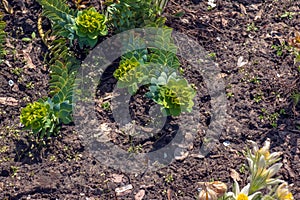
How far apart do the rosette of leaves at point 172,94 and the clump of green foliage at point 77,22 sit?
510mm

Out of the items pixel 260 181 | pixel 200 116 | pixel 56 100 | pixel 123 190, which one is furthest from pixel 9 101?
pixel 260 181

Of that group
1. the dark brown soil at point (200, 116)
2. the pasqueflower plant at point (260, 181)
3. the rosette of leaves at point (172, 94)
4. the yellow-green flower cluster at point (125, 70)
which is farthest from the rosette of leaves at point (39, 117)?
the pasqueflower plant at point (260, 181)

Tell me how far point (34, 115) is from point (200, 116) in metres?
1.06

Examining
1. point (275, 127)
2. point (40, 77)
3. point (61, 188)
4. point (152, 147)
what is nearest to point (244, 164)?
point (275, 127)

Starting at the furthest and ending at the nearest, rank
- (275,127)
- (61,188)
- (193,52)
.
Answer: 1. (193,52)
2. (275,127)
3. (61,188)

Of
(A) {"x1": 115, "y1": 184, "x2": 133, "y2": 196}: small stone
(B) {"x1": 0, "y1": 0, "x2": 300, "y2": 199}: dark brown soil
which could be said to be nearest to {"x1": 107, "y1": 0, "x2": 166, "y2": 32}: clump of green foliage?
(B) {"x1": 0, "y1": 0, "x2": 300, "y2": 199}: dark brown soil

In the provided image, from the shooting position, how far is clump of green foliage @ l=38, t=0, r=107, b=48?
2.95 meters

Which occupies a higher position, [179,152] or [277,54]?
[277,54]

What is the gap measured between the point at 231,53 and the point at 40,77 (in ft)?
4.38

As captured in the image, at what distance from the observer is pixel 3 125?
2.92 metres

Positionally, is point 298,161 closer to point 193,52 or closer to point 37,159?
point 193,52

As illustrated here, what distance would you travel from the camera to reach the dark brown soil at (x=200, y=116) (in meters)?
2.78

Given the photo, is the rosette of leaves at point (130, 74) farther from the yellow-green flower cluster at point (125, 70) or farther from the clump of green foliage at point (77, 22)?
the clump of green foliage at point (77, 22)

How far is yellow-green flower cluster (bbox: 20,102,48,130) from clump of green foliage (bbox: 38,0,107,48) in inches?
20.7
